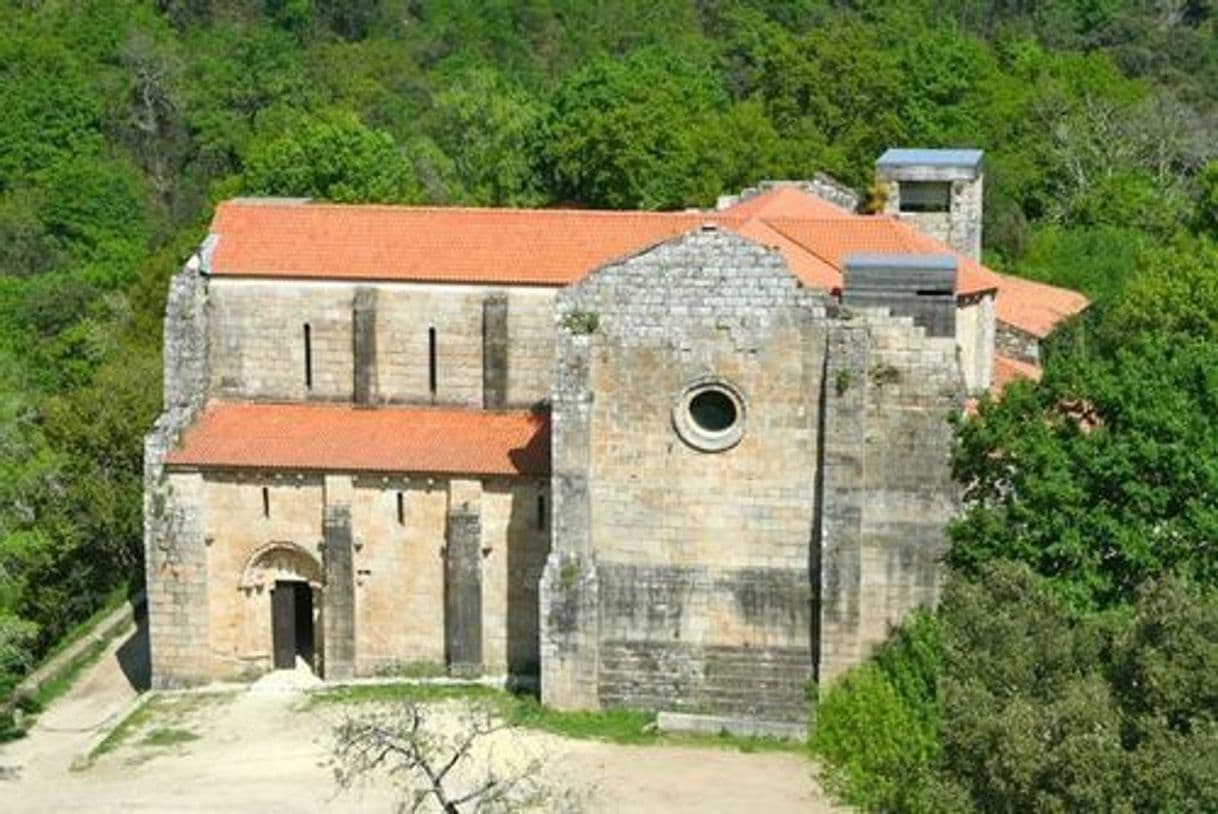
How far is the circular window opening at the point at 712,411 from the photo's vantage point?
35.6m

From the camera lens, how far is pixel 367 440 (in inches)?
1535

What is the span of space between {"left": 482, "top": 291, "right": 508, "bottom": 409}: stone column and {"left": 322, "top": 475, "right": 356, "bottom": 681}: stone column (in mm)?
3678

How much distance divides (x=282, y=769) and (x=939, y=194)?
23713mm

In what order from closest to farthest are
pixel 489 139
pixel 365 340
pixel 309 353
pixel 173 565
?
pixel 173 565
pixel 365 340
pixel 309 353
pixel 489 139

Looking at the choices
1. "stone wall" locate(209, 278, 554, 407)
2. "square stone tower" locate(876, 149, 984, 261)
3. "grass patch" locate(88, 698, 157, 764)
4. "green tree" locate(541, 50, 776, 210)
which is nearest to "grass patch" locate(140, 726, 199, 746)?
"grass patch" locate(88, 698, 157, 764)

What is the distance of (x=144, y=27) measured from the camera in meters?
111

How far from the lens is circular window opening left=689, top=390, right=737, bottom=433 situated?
3562 cm

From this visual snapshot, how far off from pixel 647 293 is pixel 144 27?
82519 millimetres

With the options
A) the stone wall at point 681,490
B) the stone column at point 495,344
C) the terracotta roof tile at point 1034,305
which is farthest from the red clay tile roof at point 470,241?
the terracotta roof tile at point 1034,305

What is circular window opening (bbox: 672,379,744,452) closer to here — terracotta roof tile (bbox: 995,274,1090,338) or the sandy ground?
the sandy ground

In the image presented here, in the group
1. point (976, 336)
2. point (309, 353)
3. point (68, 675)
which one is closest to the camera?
point (309, 353)

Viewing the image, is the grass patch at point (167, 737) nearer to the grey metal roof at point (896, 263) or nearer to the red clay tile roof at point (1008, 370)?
the grey metal roof at point (896, 263)

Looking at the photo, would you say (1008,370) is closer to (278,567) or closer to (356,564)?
(356,564)

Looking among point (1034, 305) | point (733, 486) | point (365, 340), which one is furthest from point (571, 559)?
point (1034, 305)
